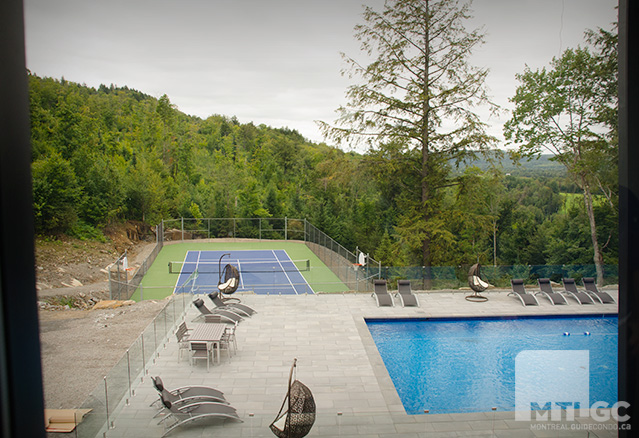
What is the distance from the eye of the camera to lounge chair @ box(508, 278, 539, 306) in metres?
10.7

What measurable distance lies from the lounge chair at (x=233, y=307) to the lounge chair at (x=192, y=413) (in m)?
4.62

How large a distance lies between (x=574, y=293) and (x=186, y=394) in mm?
9852

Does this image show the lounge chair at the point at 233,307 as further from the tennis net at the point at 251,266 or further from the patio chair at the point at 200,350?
the tennis net at the point at 251,266

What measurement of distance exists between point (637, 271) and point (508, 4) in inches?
141

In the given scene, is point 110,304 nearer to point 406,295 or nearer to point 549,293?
point 406,295

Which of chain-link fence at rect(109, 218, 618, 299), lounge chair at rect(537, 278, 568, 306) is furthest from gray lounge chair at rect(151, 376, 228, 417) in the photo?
lounge chair at rect(537, 278, 568, 306)

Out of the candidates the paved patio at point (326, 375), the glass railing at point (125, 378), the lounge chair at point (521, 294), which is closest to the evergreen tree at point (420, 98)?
the lounge chair at point (521, 294)

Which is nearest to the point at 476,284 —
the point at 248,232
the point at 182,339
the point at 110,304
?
the point at 182,339

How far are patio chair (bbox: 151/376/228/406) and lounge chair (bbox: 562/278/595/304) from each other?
9.31 m

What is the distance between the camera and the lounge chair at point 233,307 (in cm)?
978

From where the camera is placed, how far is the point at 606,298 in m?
10.5

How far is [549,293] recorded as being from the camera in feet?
36.3

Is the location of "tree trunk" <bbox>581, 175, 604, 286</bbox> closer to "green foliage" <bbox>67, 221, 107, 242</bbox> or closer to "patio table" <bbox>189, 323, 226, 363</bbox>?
"patio table" <bbox>189, 323, 226, 363</bbox>

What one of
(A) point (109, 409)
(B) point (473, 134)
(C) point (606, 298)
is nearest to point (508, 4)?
(A) point (109, 409)
